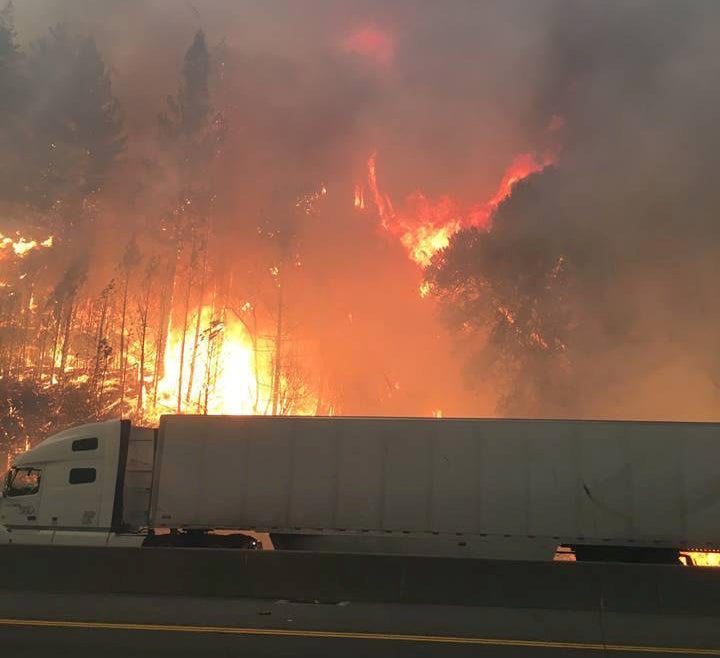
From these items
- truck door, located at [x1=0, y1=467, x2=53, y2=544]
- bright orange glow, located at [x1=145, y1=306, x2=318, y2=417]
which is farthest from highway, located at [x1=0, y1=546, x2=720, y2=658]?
bright orange glow, located at [x1=145, y1=306, x2=318, y2=417]

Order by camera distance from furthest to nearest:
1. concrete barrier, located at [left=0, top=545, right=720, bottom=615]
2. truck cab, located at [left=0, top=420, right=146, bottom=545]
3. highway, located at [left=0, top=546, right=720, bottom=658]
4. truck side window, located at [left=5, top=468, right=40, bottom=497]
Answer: truck side window, located at [left=5, top=468, right=40, bottom=497] → truck cab, located at [left=0, top=420, right=146, bottom=545] → concrete barrier, located at [left=0, top=545, right=720, bottom=615] → highway, located at [left=0, top=546, right=720, bottom=658]

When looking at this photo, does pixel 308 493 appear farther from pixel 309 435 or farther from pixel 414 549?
pixel 414 549

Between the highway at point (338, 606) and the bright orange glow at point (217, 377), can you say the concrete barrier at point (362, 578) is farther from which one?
the bright orange glow at point (217, 377)

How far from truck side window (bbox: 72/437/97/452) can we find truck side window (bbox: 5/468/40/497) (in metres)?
1.13

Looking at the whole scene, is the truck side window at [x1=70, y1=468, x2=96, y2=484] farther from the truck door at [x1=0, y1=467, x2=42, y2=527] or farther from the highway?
the highway

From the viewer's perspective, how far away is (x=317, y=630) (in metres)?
7.08

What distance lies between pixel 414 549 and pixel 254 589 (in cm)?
507

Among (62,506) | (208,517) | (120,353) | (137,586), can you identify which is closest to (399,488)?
(208,517)

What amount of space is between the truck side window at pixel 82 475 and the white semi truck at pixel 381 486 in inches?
1.2

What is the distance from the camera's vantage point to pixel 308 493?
1334 centimetres

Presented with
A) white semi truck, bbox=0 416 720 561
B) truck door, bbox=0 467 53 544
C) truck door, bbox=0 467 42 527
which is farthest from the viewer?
truck door, bbox=0 467 42 527

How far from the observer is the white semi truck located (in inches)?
494

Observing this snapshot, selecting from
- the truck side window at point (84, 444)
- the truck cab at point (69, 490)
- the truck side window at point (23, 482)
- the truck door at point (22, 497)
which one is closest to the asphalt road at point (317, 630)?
the truck cab at point (69, 490)

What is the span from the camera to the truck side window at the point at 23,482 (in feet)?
46.1
